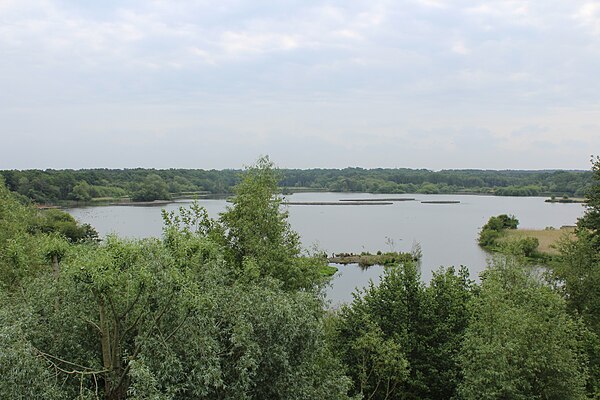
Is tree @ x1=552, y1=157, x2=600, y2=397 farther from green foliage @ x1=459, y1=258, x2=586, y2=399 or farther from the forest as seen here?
green foliage @ x1=459, y1=258, x2=586, y2=399

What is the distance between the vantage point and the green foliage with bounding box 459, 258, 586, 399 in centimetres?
1245

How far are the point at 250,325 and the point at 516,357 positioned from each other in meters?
8.28

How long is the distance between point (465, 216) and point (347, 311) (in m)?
97.0

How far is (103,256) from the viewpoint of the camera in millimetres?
8391

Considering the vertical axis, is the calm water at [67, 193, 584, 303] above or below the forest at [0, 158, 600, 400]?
below

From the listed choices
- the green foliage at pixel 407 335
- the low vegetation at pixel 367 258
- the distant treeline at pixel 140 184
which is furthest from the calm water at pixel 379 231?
the green foliage at pixel 407 335

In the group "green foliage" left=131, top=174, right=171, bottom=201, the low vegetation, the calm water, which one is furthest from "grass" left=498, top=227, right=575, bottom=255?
"green foliage" left=131, top=174, right=171, bottom=201

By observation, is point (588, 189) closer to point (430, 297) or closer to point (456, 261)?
point (430, 297)

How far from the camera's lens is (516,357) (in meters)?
13.1

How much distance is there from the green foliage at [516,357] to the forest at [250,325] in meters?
0.04

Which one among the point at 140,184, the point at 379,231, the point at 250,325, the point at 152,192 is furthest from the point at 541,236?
the point at 140,184

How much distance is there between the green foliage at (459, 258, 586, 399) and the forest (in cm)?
4

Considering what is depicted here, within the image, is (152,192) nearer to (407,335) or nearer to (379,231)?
(379,231)

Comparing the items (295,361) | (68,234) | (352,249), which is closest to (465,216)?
(352,249)
